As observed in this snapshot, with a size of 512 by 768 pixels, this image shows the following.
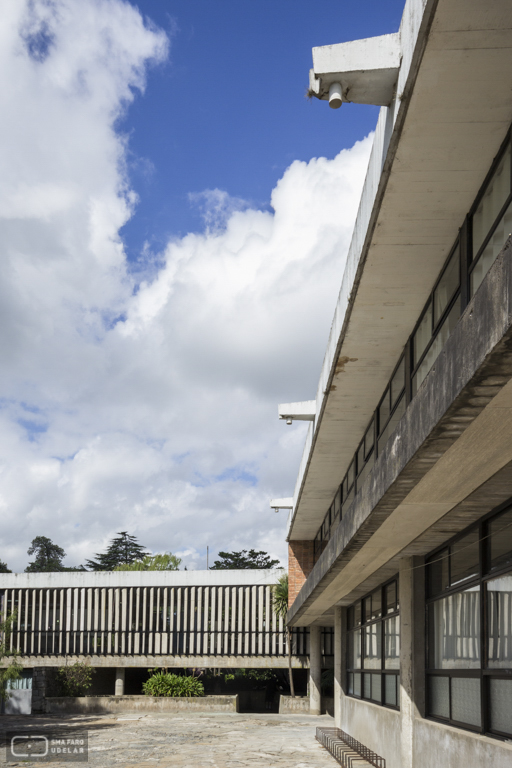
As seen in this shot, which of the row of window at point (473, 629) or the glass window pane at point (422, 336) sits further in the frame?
the glass window pane at point (422, 336)

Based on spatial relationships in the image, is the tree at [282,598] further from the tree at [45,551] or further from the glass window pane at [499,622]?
the tree at [45,551]

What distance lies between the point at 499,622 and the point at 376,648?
24.2ft

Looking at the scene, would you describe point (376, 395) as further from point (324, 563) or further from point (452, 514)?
point (452, 514)

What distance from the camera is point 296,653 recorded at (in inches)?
1067

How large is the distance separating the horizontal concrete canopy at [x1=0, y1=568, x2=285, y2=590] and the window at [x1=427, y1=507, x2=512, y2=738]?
19444 mm

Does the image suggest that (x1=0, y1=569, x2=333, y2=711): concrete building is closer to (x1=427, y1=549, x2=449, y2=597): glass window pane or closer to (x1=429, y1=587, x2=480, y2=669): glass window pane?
(x1=427, y1=549, x2=449, y2=597): glass window pane

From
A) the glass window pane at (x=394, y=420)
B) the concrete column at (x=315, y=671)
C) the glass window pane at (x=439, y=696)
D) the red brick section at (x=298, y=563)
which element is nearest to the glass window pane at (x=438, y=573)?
the glass window pane at (x=439, y=696)

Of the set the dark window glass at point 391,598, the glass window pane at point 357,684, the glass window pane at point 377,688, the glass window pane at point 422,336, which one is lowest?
the glass window pane at point 357,684

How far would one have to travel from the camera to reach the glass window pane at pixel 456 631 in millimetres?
7859

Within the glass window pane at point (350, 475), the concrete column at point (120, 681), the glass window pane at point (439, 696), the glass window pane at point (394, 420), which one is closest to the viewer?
the glass window pane at point (439, 696)

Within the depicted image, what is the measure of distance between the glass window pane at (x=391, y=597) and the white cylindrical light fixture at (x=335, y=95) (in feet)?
28.8

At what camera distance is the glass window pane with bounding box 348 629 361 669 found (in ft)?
53.6

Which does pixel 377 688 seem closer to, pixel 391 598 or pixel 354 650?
pixel 391 598

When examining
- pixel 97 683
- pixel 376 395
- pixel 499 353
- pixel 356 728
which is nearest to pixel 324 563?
pixel 376 395
